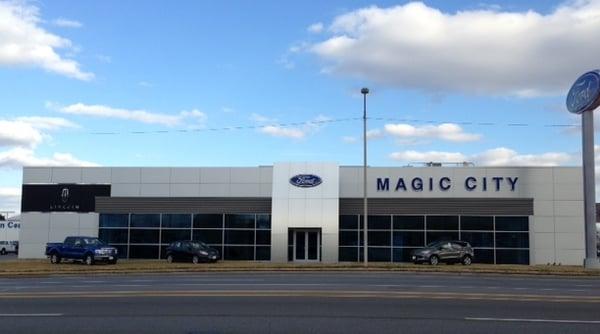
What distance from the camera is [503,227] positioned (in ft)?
135

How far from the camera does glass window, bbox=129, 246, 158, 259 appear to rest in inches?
1715

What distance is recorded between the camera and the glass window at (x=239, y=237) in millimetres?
42572

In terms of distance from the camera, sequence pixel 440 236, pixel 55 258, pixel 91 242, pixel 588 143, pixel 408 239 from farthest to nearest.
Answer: pixel 408 239
pixel 440 236
pixel 55 258
pixel 91 242
pixel 588 143

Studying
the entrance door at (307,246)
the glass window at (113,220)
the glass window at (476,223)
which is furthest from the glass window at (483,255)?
the glass window at (113,220)

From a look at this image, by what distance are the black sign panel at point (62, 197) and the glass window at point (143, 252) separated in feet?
12.6

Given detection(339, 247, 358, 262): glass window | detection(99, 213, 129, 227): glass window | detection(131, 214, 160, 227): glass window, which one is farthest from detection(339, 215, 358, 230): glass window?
detection(99, 213, 129, 227): glass window

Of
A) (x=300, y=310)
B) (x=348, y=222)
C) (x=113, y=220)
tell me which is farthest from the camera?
(x=113, y=220)

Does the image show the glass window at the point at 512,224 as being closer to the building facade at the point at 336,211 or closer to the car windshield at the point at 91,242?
the building facade at the point at 336,211

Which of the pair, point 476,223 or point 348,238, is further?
point 348,238

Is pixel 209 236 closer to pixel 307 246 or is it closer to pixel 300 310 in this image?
pixel 307 246

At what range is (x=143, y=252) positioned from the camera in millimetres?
43688

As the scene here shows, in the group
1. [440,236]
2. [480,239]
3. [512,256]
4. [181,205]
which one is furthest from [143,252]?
[512,256]

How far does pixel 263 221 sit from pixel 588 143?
1949 cm

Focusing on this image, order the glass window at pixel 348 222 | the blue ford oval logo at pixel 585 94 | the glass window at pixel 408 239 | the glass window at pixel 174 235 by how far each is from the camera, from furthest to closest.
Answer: the glass window at pixel 174 235, the glass window at pixel 348 222, the glass window at pixel 408 239, the blue ford oval logo at pixel 585 94
